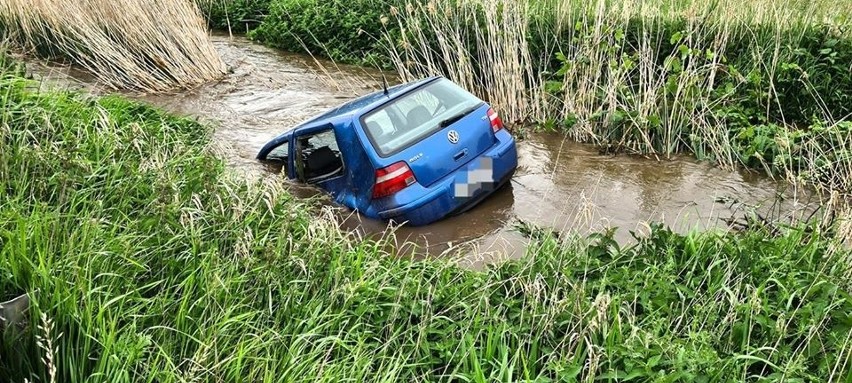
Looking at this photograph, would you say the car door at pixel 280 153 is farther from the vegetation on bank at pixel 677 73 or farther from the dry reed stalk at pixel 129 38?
the dry reed stalk at pixel 129 38

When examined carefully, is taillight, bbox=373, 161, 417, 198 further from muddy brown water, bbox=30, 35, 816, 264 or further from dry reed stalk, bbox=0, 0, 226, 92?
dry reed stalk, bbox=0, 0, 226, 92

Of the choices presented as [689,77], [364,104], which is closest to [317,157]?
[364,104]

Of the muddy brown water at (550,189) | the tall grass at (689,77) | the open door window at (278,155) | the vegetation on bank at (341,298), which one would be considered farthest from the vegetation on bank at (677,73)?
the vegetation on bank at (341,298)

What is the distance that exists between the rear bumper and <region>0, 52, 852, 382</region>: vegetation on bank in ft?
3.74

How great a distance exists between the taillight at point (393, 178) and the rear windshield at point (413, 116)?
0.48 ft

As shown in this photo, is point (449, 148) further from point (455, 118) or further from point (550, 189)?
point (550, 189)

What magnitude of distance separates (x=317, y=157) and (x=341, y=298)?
292 cm

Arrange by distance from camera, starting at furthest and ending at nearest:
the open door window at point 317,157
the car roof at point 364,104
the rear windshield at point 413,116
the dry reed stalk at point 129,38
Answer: the dry reed stalk at point 129,38 < the open door window at point 317,157 < the car roof at point 364,104 < the rear windshield at point 413,116

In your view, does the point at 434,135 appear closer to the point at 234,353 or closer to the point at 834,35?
the point at 234,353

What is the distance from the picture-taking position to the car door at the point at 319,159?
21.0ft

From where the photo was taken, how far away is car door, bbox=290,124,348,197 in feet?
21.0

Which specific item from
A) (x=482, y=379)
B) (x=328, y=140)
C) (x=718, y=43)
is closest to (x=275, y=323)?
(x=482, y=379)

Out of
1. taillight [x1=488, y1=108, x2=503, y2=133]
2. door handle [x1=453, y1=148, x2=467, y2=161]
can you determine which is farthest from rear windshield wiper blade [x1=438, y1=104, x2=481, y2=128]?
door handle [x1=453, y1=148, x2=467, y2=161]

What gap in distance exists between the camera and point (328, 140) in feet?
21.3
